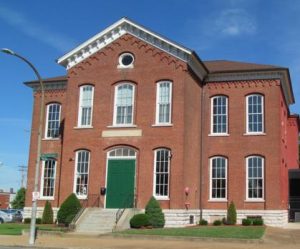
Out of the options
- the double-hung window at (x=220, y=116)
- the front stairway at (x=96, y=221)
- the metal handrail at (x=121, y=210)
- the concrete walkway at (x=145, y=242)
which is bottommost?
the concrete walkway at (x=145, y=242)

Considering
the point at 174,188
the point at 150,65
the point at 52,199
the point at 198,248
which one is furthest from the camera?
the point at 52,199

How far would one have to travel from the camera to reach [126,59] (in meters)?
32.3

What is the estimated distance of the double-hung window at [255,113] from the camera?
32.9 m

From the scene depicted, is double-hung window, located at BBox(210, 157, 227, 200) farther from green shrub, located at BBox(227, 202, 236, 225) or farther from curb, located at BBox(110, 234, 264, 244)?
curb, located at BBox(110, 234, 264, 244)

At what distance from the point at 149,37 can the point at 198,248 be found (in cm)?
1553

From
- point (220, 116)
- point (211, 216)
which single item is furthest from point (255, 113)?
point (211, 216)

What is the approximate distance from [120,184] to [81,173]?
2.87 metres

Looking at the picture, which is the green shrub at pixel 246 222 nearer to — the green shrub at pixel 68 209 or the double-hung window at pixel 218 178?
the double-hung window at pixel 218 178

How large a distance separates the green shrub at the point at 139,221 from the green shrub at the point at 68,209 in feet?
12.7

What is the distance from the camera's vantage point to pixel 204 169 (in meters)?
33.3

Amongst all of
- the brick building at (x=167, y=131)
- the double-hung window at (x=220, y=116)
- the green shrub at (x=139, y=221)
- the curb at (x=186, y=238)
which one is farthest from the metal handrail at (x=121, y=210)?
the double-hung window at (x=220, y=116)

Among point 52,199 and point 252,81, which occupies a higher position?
point 252,81

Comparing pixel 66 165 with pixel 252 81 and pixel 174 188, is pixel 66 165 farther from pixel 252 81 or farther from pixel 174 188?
pixel 252 81

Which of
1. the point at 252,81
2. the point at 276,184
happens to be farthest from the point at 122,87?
the point at 276,184
